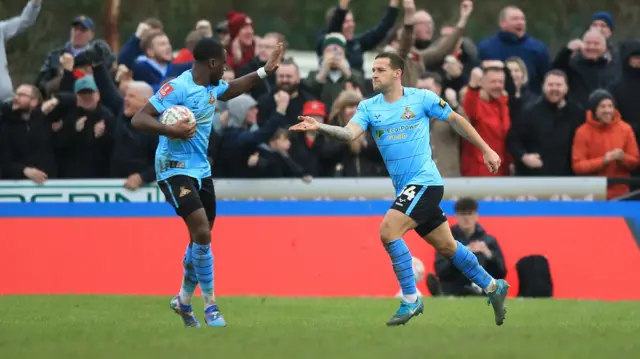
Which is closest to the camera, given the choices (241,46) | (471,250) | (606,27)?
(471,250)

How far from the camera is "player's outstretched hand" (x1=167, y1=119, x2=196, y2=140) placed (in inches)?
477

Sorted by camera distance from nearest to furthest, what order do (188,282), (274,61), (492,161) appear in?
(492,161)
(188,282)
(274,61)

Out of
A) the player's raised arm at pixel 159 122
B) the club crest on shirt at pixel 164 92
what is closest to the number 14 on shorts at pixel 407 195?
the player's raised arm at pixel 159 122

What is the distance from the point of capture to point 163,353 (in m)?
9.72

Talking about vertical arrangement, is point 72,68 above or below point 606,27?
below

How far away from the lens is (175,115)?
12180 mm

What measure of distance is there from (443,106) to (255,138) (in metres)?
5.86

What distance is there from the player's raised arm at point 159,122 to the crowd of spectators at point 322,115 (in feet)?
16.6

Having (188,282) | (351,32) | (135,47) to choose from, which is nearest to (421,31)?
(351,32)

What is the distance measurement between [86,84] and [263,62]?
7.89 feet

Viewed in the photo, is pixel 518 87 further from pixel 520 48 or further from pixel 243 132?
pixel 243 132

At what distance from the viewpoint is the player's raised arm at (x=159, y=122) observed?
477 inches

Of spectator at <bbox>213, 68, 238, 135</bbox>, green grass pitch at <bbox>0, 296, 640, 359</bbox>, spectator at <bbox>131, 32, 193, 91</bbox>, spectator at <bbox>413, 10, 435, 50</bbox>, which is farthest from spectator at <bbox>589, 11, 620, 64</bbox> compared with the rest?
spectator at <bbox>131, 32, 193, 91</bbox>

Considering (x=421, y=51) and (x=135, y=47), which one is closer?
(x=421, y=51)
